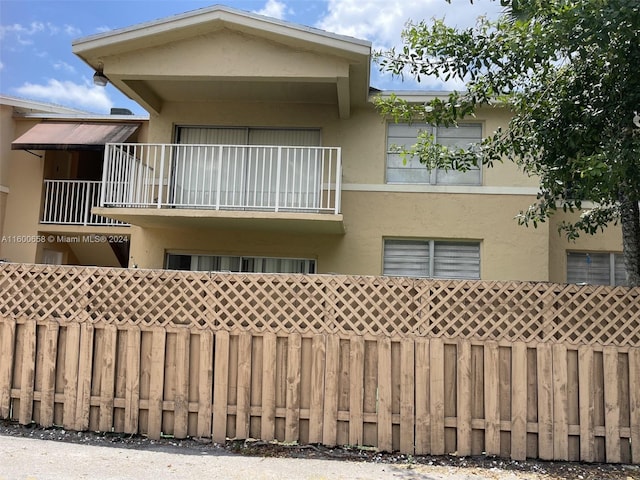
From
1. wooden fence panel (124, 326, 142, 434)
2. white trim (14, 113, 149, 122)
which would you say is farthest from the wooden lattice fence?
white trim (14, 113, 149, 122)

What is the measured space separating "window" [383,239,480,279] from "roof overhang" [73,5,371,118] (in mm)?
3206

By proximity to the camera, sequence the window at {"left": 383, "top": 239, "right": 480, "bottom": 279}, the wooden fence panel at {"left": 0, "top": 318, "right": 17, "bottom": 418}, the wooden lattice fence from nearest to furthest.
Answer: the wooden lattice fence → the wooden fence panel at {"left": 0, "top": 318, "right": 17, "bottom": 418} → the window at {"left": 383, "top": 239, "right": 480, "bottom": 279}

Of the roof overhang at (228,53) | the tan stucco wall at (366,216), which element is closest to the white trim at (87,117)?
the tan stucco wall at (366,216)

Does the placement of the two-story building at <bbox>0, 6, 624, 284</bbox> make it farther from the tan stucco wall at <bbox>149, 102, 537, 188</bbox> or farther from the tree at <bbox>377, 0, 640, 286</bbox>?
the tree at <bbox>377, 0, 640, 286</bbox>

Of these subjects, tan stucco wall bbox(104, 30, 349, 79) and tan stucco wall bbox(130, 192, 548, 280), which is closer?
tan stucco wall bbox(104, 30, 349, 79)

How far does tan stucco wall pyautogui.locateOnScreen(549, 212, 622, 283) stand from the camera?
10.1 m

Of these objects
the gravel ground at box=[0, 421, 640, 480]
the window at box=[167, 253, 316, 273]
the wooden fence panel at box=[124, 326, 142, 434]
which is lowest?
the gravel ground at box=[0, 421, 640, 480]

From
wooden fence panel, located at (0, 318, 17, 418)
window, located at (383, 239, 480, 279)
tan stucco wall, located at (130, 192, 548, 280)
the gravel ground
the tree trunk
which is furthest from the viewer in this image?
window, located at (383, 239, 480, 279)

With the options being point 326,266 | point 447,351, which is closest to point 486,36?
point 447,351

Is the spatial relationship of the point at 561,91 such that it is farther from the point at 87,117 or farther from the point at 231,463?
the point at 87,117

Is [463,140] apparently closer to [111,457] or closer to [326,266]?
[326,266]

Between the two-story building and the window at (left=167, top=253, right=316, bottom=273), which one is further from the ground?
the two-story building

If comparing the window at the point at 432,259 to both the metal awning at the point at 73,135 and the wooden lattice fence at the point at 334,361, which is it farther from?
the metal awning at the point at 73,135

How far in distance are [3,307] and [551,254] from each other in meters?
9.58
